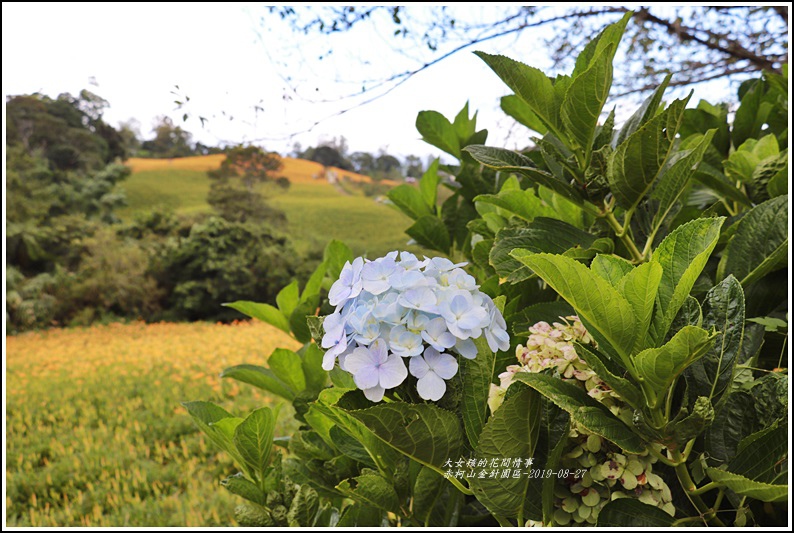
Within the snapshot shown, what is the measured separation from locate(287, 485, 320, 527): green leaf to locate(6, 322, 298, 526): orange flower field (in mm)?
2341

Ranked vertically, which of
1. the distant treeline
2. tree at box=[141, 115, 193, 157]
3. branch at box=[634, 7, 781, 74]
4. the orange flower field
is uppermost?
tree at box=[141, 115, 193, 157]

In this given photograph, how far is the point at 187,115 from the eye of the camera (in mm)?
2104

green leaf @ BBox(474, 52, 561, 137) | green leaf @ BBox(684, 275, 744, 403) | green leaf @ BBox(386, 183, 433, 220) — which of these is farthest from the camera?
green leaf @ BBox(386, 183, 433, 220)

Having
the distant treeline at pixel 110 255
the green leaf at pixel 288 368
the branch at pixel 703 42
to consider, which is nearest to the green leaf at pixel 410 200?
the green leaf at pixel 288 368

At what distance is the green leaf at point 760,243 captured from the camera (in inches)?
26.9

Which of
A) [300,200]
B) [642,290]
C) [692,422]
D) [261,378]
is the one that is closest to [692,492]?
[692,422]

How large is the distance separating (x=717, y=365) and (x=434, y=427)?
278mm

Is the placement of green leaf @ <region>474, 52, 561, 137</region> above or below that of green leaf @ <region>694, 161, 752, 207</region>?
above

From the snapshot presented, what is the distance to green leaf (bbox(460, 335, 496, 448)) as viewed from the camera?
55 cm

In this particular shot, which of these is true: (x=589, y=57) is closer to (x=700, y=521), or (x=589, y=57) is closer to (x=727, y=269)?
(x=727, y=269)

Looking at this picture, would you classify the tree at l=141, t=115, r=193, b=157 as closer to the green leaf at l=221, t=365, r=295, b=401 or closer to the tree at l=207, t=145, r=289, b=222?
the tree at l=207, t=145, r=289, b=222

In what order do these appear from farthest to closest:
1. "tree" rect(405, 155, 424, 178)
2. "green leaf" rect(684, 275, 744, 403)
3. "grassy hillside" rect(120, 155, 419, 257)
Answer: "grassy hillside" rect(120, 155, 419, 257) < "tree" rect(405, 155, 424, 178) < "green leaf" rect(684, 275, 744, 403)

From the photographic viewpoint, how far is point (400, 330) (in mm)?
504

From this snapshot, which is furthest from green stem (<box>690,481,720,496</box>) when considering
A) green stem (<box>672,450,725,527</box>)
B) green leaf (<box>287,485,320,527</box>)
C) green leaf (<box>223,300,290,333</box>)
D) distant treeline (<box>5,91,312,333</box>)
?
distant treeline (<box>5,91,312,333</box>)
